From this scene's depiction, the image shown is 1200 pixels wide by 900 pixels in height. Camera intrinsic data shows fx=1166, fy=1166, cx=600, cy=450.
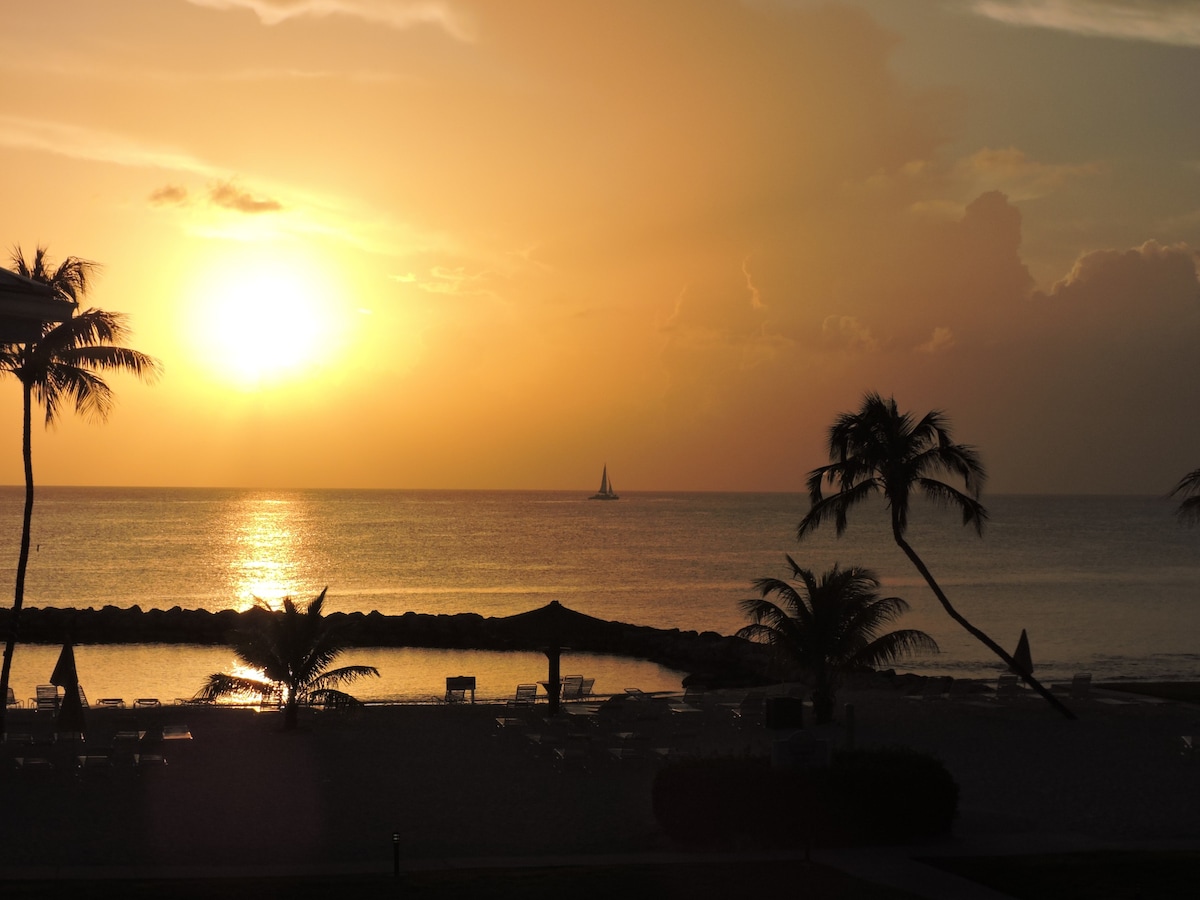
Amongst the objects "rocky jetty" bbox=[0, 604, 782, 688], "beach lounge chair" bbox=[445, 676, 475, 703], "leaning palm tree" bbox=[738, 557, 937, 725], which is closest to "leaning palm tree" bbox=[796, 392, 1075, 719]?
"leaning palm tree" bbox=[738, 557, 937, 725]

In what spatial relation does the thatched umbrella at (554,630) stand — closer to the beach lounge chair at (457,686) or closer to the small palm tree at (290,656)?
the small palm tree at (290,656)

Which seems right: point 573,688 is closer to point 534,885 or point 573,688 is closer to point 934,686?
point 934,686

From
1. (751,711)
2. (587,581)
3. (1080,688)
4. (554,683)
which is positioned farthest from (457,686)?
(587,581)

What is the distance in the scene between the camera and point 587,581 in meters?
92.0

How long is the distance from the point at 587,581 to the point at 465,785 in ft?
244

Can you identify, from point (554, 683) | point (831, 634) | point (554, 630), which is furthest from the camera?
point (554, 683)

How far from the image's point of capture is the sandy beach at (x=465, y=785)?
14227mm

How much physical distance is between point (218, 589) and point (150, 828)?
2785 inches

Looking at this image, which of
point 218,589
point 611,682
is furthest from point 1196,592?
point 218,589

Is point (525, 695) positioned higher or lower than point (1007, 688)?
lower

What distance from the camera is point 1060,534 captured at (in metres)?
170

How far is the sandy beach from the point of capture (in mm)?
14227

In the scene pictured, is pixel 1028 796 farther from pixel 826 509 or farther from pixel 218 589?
pixel 218 589

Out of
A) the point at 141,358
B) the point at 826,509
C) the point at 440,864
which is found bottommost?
the point at 440,864
